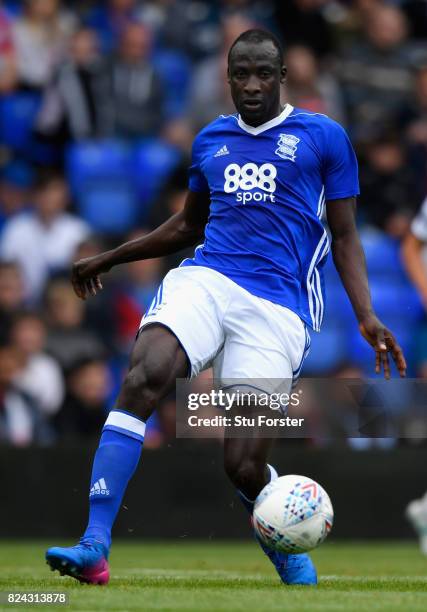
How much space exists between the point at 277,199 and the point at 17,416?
18.7 ft

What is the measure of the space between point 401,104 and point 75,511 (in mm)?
5990

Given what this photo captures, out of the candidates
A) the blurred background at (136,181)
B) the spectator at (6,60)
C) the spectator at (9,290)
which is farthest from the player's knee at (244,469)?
the spectator at (6,60)

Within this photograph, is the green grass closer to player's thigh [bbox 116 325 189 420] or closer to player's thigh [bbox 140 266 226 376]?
player's thigh [bbox 116 325 189 420]

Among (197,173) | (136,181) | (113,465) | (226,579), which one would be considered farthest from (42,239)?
(113,465)

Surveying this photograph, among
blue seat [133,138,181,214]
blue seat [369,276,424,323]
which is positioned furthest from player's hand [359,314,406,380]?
blue seat [133,138,181,214]

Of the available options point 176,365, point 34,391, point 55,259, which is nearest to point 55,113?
point 55,259

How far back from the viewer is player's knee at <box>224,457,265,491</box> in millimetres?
6324

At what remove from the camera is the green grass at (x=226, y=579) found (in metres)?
5.24

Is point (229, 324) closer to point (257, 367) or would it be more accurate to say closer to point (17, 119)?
point (257, 367)

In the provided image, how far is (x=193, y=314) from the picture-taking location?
6344 millimetres

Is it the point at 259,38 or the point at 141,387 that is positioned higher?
the point at 259,38

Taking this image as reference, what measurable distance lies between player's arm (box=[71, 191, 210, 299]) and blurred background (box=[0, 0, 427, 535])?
433 centimetres

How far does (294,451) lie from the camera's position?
1172 centimetres

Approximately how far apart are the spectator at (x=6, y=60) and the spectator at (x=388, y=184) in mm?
3632
